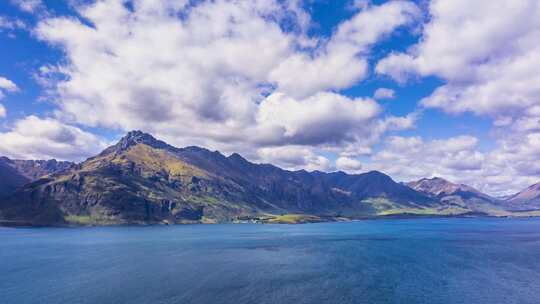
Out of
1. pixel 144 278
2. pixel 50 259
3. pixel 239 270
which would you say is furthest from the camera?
pixel 50 259

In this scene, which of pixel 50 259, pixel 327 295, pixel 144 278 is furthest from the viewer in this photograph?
pixel 50 259

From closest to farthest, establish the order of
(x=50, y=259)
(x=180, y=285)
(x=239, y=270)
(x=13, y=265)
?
(x=180, y=285), (x=239, y=270), (x=13, y=265), (x=50, y=259)

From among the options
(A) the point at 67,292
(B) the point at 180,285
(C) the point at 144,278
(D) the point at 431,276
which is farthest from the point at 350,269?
(A) the point at 67,292

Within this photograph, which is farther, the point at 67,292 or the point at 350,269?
the point at 350,269

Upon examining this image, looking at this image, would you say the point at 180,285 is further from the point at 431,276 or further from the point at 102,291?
the point at 431,276

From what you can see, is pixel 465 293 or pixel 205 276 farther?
pixel 205 276

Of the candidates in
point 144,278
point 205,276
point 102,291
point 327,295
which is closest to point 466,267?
point 327,295

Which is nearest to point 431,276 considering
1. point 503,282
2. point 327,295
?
point 503,282

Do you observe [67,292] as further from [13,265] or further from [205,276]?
[13,265]

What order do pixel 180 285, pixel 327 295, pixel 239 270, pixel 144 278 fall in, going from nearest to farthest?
pixel 327 295 < pixel 180 285 < pixel 144 278 < pixel 239 270
